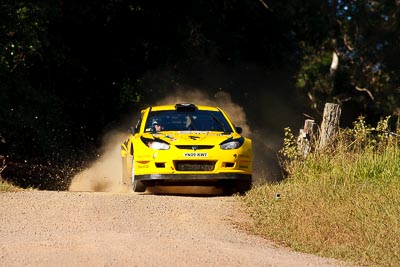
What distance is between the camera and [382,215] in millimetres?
12938

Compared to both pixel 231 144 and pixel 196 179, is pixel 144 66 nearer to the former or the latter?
pixel 231 144

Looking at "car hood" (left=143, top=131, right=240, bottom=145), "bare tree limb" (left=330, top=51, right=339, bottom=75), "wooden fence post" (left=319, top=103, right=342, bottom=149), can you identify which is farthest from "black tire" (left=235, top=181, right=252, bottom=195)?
"bare tree limb" (left=330, top=51, right=339, bottom=75)

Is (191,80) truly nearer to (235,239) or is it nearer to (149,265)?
(235,239)

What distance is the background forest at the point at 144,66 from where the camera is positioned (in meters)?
26.8

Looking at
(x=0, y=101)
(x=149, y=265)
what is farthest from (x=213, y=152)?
(x=0, y=101)

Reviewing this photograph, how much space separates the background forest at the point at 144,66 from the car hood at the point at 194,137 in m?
7.31

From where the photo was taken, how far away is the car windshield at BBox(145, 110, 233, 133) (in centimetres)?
1789

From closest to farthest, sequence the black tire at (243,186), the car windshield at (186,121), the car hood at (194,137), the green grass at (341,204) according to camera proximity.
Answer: the green grass at (341,204) < the car hood at (194,137) < the black tire at (243,186) < the car windshield at (186,121)

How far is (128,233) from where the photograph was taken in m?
11.9

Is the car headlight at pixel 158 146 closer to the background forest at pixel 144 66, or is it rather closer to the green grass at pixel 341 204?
the green grass at pixel 341 204

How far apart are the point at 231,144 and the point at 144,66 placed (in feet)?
53.5

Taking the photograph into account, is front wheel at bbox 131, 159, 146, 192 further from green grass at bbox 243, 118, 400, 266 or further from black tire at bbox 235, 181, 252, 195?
green grass at bbox 243, 118, 400, 266

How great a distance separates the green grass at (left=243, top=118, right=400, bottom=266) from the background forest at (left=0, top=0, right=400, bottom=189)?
864 centimetres

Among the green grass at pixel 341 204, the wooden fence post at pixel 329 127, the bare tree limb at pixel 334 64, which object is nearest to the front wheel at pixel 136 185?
the green grass at pixel 341 204
